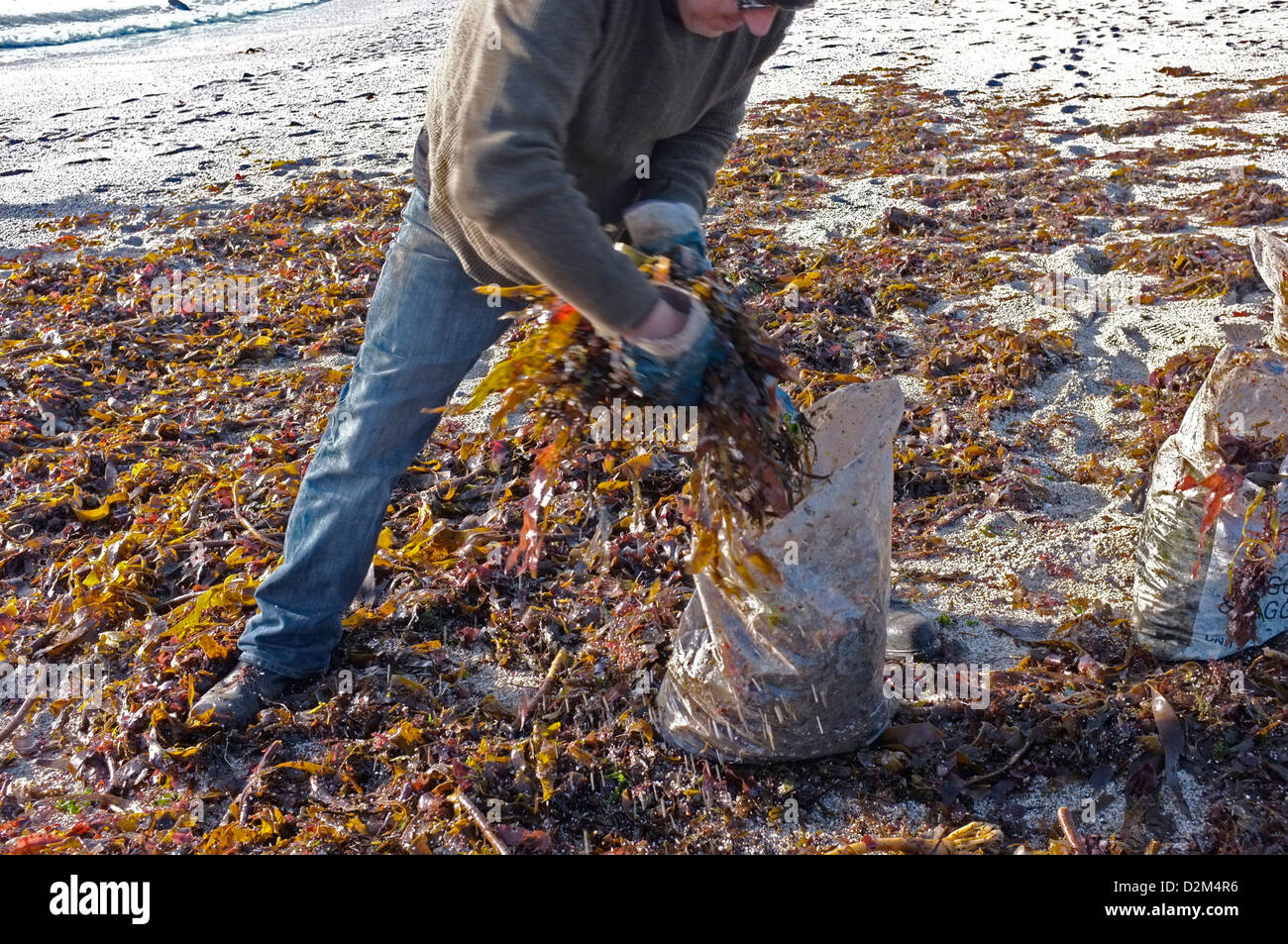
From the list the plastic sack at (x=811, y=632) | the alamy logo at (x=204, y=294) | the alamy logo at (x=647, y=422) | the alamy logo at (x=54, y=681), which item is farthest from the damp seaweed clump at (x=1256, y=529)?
the alamy logo at (x=204, y=294)

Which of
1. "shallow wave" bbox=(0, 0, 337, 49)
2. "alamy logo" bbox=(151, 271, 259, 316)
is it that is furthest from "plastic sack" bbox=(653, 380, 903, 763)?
"shallow wave" bbox=(0, 0, 337, 49)

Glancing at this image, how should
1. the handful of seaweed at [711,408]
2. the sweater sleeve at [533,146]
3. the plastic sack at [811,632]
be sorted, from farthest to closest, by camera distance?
the plastic sack at [811,632], the handful of seaweed at [711,408], the sweater sleeve at [533,146]

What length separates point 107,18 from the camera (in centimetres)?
1574

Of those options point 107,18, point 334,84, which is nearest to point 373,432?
point 334,84

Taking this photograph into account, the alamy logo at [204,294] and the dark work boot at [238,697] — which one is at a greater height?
the alamy logo at [204,294]

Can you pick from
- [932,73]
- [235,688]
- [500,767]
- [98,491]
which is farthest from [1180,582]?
[932,73]

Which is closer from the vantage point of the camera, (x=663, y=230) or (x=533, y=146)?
(x=533, y=146)

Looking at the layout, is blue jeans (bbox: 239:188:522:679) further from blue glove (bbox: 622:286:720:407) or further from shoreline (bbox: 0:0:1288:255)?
shoreline (bbox: 0:0:1288:255)

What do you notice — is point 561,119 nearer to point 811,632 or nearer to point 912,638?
point 811,632

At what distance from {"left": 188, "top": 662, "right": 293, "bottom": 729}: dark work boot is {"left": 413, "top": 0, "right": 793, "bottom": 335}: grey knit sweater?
1267mm

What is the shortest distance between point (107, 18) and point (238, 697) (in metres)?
17.2

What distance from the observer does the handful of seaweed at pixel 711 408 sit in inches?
76.4

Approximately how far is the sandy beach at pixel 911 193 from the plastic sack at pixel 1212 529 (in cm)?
22

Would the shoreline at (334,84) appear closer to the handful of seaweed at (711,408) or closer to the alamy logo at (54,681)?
the alamy logo at (54,681)
